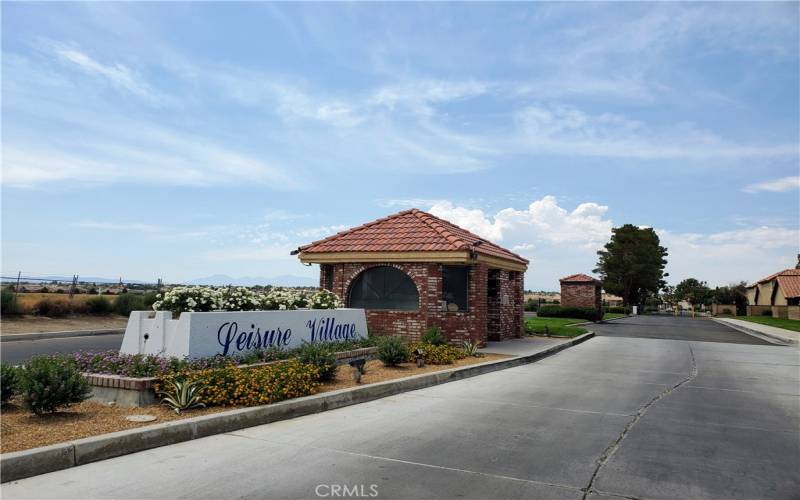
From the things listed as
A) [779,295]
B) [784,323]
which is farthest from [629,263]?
[784,323]

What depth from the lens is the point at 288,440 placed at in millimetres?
6680

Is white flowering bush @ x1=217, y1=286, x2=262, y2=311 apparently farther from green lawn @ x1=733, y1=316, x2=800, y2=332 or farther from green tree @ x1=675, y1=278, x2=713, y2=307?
green tree @ x1=675, y1=278, x2=713, y2=307

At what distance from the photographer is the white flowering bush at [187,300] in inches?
415

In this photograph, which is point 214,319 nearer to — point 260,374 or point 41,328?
point 260,374

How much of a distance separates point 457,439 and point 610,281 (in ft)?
242

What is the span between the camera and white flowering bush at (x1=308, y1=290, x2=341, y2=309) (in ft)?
46.3

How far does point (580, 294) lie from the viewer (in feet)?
153

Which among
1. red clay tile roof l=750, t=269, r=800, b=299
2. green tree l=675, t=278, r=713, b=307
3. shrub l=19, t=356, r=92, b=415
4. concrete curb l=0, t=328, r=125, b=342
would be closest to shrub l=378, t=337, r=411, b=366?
shrub l=19, t=356, r=92, b=415

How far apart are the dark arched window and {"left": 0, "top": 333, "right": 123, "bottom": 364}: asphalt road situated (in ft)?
25.0

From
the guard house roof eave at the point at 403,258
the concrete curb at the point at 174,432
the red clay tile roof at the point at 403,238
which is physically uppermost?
the red clay tile roof at the point at 403,238

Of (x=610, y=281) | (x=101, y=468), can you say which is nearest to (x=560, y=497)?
Result: (x=101, y=468)

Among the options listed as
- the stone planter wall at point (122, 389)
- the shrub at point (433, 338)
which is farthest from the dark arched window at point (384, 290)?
the stone planter wall at point (122, 389)

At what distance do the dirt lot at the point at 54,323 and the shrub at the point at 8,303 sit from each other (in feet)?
1.05

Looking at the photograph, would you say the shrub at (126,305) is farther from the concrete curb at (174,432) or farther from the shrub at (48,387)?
the shrub at (48,387)
